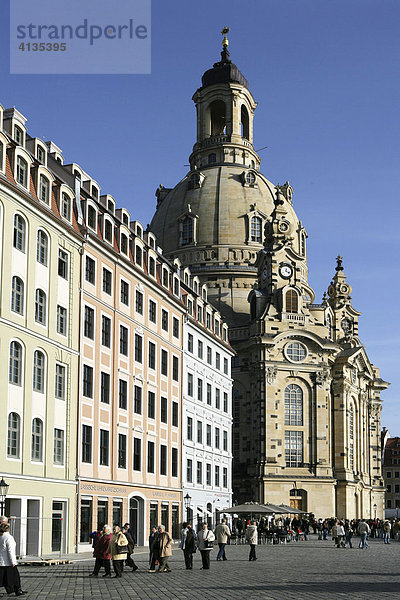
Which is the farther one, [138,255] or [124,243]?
[138,255]

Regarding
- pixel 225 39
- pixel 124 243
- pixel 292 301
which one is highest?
pixel 225 39

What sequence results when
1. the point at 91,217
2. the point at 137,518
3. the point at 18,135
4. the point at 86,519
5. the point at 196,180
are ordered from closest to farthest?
the point at 18,135, the point at 86,519, the point at 91,217, the point at 137,518, the point at 196,180

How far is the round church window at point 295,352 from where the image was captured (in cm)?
11038

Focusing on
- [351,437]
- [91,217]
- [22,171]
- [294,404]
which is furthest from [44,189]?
[351,437]

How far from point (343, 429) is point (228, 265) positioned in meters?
26.6

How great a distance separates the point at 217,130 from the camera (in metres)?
145

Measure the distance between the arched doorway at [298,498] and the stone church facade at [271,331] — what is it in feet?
0.38

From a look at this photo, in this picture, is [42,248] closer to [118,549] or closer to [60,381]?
[60,381]

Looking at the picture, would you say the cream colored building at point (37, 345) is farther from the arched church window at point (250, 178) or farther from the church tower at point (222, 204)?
the arched church window at point (250, 178)

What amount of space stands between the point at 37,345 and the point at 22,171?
8365mm

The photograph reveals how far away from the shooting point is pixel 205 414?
74.1 meters

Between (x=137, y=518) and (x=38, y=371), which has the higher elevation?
(x=38, y=371)

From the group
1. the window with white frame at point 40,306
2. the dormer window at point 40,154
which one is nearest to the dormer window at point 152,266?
A: the dormer window at point 40,154

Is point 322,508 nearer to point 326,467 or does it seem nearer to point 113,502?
point 326,467
